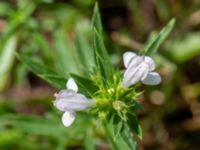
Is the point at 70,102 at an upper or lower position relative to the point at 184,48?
lower

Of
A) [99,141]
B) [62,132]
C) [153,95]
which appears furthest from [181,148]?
[62,132]

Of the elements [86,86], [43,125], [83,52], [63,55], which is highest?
[63,55]

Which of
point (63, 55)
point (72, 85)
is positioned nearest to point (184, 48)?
point (63, 55)

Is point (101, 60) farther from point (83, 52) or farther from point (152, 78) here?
point (83, 52)

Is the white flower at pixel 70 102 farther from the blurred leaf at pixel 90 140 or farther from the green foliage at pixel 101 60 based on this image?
the blurred leaf at pixel 90 140

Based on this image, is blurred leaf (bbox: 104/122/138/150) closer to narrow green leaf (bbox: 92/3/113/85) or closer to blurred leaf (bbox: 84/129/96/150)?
narrow green leaf (bbox: 92/3/113/85)

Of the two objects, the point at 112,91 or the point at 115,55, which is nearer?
the point at 112,91

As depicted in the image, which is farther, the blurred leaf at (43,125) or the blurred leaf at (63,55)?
the blurred leaf at (63,55)

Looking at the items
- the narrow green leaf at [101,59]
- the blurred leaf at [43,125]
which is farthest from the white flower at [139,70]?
the blurred leaf at [43,125]
